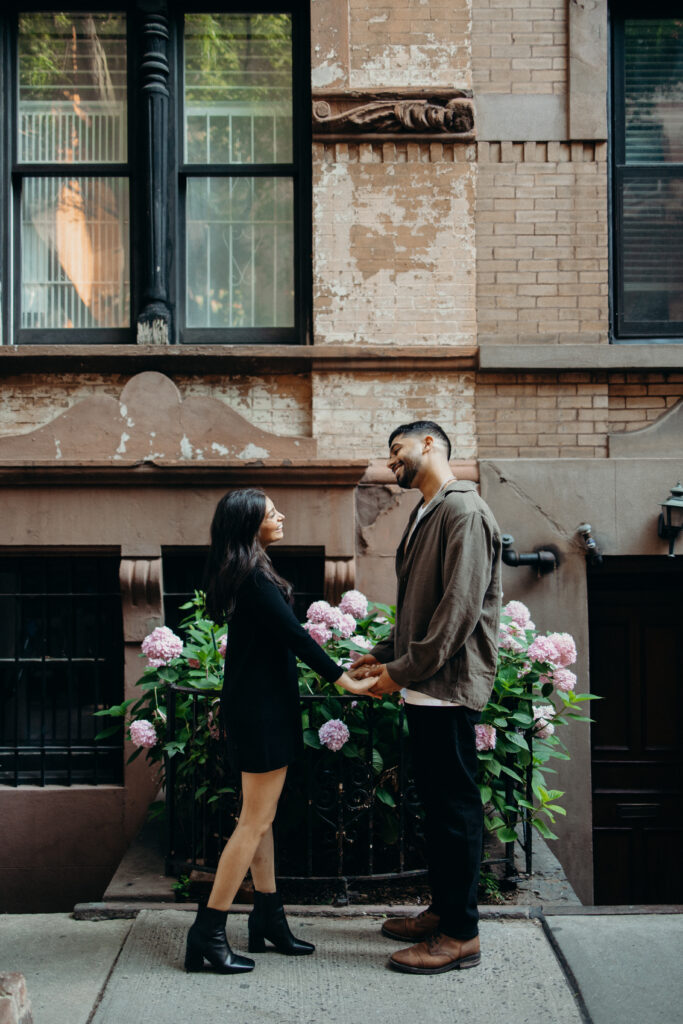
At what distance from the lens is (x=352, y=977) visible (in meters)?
3.58

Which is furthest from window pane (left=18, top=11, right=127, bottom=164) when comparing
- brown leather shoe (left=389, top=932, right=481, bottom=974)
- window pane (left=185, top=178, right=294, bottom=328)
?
brown leather shoe (left=389, top=932, right=481, bottom=974)

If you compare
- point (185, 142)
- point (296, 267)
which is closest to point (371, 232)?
point (296, 267)

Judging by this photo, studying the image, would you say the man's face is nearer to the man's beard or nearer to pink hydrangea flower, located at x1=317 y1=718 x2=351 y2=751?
the man's beard

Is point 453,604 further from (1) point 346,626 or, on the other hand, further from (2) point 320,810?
(2) point 320,810

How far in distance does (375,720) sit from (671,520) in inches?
113

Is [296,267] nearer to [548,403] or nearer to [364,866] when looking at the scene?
[548,403]

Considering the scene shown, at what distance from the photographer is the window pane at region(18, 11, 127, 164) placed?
6605 mm

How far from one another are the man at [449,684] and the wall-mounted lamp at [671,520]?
2.93m

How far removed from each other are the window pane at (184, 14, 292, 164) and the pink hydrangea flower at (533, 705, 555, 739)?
4.46 meters

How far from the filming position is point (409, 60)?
6.22 metres

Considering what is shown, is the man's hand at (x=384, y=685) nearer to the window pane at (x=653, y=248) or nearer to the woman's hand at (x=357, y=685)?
the woman's hand at (x=357, y=685)

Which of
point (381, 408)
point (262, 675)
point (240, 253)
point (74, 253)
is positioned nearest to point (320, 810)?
point (262, 675)

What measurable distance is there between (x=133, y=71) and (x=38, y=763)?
16.9 feet

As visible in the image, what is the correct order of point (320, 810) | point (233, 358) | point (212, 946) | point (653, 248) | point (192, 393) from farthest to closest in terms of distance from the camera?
1. point (653, 248)
2. point (192, 393)
3. point (233, 358)
4. point (320, 810)
5. point (212, 946)
